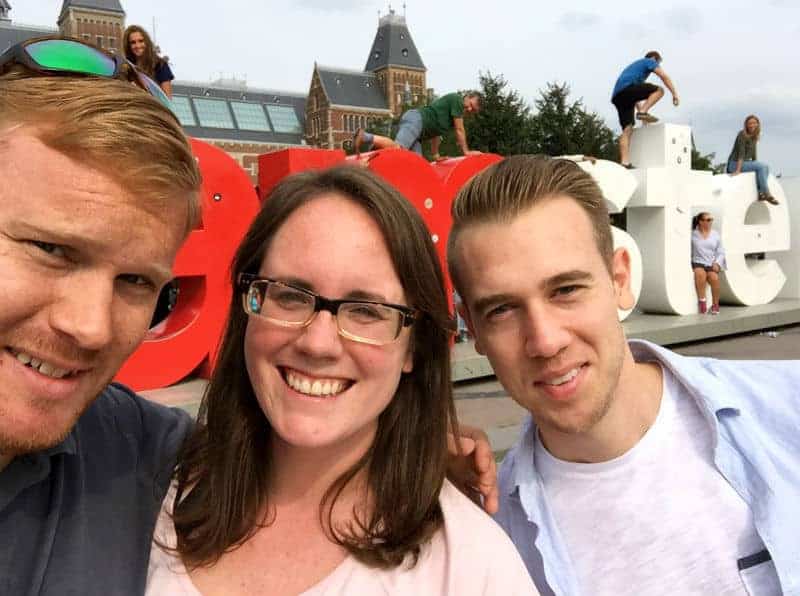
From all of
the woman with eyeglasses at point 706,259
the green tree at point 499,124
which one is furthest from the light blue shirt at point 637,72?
the green tree at point 499,124

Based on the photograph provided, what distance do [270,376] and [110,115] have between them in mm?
678

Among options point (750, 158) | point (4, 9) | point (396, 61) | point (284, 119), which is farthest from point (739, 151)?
point (4, 9)

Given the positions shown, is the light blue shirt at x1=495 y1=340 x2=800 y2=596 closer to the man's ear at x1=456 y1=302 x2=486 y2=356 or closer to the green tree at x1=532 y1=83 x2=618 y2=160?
the man's ear at x1=456 y1=302 x2=486 y2=356

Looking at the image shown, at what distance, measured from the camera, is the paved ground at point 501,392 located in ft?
→ 18.6

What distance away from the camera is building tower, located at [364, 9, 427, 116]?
72562 mm

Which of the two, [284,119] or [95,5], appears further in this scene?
[284,119]

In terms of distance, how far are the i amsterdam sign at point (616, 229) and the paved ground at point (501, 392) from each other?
50cm

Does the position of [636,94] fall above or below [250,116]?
above

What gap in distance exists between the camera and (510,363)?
6.09 feet

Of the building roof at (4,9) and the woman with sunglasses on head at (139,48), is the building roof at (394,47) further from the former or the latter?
the woman with sunglasses on head at (139,48)

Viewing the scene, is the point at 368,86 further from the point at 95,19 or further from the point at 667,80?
the point at 667,80

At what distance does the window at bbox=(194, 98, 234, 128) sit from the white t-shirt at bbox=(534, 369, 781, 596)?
73.8m

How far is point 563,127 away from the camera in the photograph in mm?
25969

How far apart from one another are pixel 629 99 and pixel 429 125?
354 cm
